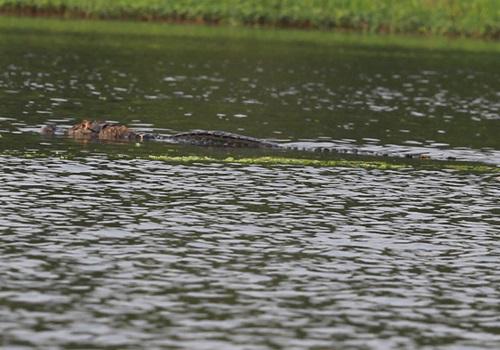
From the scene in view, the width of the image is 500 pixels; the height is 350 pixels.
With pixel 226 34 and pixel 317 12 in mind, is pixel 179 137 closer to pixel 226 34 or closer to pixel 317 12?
pixel 226 34

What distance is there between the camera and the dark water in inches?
955

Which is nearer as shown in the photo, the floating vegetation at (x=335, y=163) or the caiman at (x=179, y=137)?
the floating vegetation at (x=335, y=163)

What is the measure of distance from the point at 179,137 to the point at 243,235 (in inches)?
677

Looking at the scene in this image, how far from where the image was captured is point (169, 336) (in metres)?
23.3

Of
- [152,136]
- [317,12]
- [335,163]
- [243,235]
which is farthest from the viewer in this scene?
[317,12]

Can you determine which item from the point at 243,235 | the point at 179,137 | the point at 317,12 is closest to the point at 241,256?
the point at 243,235

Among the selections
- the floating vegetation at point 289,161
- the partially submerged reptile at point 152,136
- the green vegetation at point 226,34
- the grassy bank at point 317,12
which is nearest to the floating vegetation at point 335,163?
the floating vegetation at point 289,161

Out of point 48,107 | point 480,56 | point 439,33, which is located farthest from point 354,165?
point 439,33

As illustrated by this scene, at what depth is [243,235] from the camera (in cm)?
3241

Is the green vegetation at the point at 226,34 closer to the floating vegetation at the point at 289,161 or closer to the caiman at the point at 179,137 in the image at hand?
the caiman at the point at 179,137

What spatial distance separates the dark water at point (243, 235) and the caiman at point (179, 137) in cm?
107

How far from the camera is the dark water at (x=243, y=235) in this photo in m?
24.2

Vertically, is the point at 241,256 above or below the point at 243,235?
above

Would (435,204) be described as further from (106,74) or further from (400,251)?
(106,74)
